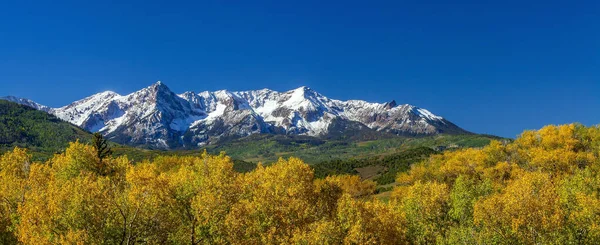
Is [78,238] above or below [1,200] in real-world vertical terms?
below

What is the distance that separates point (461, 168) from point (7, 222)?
435ft

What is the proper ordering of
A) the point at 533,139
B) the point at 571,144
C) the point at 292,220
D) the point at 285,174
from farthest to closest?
the point at 533,139 < the point at 571,144 < the point at 285,174 < the point at 292,220

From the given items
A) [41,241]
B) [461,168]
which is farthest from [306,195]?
[461,168]

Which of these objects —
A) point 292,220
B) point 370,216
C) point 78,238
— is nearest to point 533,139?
point 370,216

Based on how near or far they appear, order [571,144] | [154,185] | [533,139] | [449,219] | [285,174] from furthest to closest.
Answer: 1. [533,139]
2. [571,144]
3. [449,219]
4. [285,174]
5. [154,185]

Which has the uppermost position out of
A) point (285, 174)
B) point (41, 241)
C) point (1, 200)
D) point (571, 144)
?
point (571, 144)

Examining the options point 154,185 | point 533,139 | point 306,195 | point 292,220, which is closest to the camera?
point 292,220

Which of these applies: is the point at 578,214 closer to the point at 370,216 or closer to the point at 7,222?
the point at 370,216

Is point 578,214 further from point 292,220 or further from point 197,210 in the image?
point 197,210

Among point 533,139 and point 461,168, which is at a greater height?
point 533,139

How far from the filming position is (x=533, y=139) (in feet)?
482

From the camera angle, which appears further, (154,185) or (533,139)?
(533,139)

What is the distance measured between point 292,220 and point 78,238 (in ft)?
81.3

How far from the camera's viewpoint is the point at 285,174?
212ft
